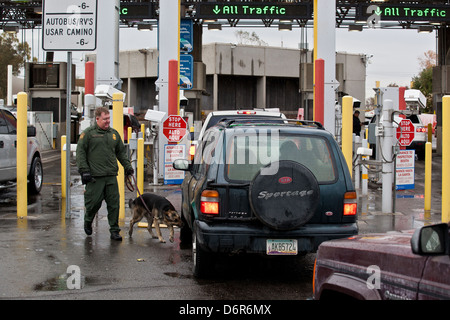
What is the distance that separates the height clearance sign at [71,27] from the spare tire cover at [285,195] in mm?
5251

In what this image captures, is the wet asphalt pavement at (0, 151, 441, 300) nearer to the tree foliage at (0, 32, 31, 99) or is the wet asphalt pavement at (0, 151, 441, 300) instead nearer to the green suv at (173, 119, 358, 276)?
the green suv at (173, 119, 358, 276)

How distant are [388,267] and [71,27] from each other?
8343 mm

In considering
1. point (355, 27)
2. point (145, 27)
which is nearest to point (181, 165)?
point (145, 27)

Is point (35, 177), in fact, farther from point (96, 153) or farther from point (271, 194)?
point (271, 194)

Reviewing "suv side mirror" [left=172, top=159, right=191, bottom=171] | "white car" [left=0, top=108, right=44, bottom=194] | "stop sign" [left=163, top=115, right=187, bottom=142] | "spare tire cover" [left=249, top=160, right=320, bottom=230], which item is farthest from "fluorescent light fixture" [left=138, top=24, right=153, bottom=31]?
"spare tire cover" [left=249, top=160, right=320, bottom=230]

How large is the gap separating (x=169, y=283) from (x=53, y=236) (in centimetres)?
320

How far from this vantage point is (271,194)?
6.43 m

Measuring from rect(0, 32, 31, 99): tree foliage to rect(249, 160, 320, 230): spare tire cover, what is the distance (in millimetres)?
56757

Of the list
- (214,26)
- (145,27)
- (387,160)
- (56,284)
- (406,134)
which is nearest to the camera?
(56,284)

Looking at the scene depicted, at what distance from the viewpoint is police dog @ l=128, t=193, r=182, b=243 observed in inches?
352

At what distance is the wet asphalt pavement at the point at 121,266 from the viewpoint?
6.55 meters

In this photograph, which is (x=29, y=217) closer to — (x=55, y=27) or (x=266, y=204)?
(x=55, y=27)

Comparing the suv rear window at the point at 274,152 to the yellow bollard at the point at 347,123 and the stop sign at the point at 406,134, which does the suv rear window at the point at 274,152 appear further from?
the stop sign at the point at 406,134

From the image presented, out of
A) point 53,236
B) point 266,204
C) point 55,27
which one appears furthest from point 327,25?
point 266,204
